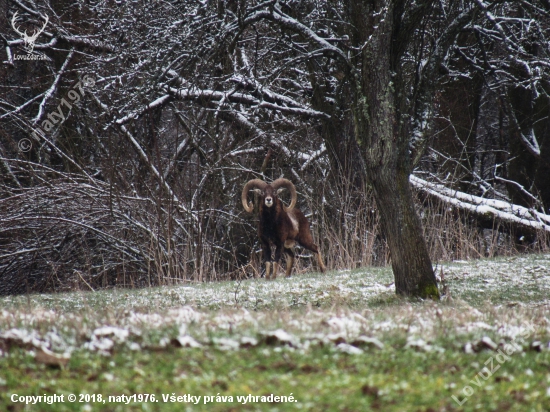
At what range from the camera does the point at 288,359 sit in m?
4.40

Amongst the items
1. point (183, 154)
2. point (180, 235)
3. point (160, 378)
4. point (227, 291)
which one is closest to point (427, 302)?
point (227, 291)

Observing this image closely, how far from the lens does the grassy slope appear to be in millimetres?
3895

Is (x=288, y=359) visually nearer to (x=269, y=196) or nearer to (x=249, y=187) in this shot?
(x=269, y=196)

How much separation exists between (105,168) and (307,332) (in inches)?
445

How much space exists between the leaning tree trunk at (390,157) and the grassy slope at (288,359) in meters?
2.32

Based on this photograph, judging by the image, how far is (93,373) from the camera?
13.6 ft

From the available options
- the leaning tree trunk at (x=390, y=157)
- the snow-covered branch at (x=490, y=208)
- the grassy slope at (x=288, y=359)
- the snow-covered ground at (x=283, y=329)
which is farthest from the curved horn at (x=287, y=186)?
the grassy slope at (x=288, y=359)

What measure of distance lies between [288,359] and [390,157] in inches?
182

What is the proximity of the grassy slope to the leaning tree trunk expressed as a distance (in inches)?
91.2

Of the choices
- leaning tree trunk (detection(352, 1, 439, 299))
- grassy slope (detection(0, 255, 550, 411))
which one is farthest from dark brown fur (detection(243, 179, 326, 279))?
grassy slope (detection(0, 255, 550, 411))

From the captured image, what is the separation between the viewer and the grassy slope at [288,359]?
389cm

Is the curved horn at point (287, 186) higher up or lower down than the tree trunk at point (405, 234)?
higher up

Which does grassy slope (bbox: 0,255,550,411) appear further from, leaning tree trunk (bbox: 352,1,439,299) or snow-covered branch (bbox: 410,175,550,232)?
snow-covered branch (bbox: 410,175,550,232)

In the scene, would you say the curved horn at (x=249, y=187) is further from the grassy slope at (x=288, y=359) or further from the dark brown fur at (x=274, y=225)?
the grassy slope at (x=288, y=359)
